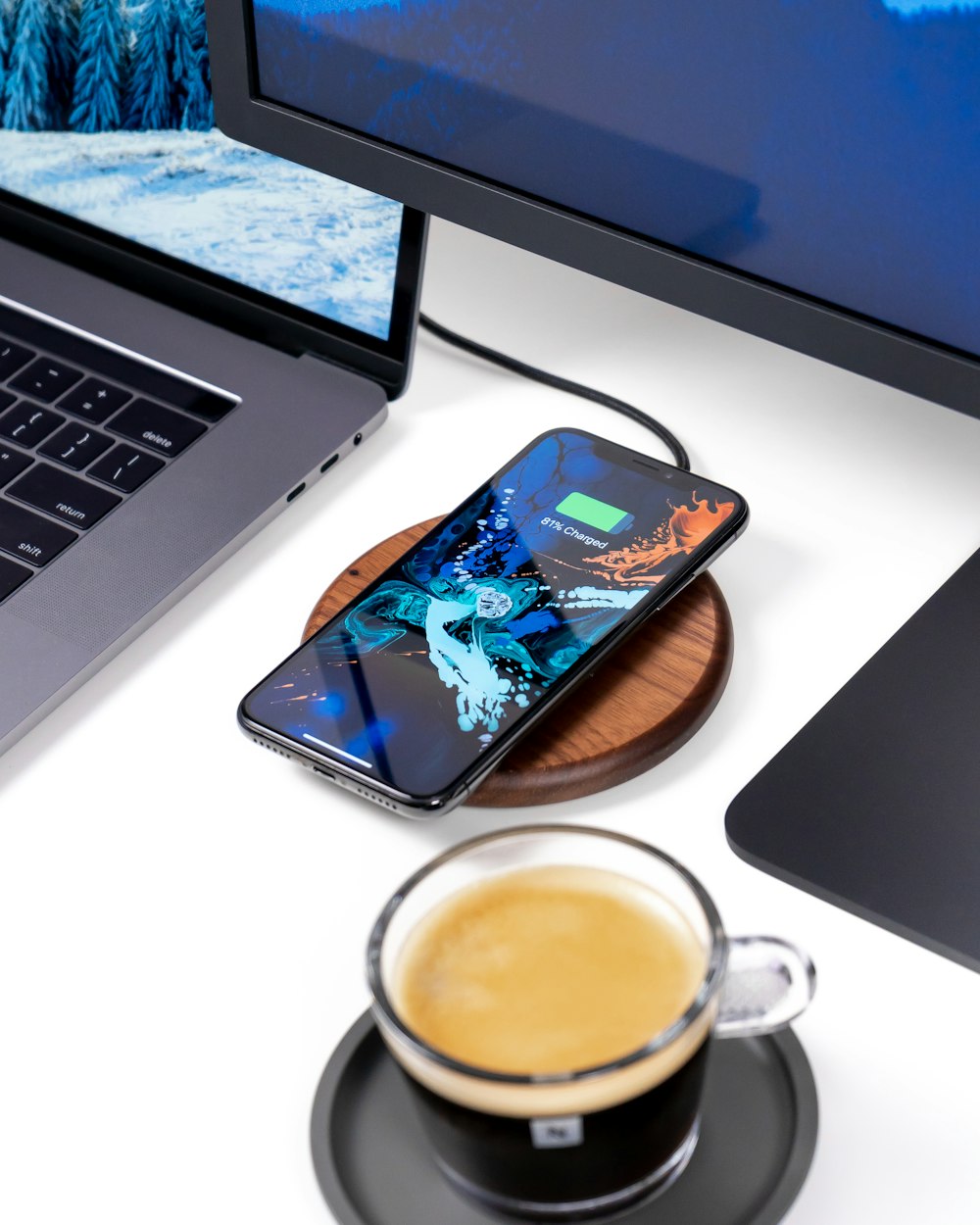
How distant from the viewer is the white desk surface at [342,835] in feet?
1.24

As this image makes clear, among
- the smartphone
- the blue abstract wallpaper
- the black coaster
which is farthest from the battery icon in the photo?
the black coaster

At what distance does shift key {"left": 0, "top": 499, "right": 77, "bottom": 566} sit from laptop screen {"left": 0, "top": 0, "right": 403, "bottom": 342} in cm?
16

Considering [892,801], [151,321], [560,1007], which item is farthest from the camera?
[151,321]

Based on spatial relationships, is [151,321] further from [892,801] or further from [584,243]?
[892,801]

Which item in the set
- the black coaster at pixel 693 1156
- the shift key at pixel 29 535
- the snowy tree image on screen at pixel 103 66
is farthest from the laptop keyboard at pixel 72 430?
the black coaster at pixel 693 1156

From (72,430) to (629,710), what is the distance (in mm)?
278

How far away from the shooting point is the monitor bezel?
46 centimetres

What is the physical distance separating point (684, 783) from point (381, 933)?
17cm

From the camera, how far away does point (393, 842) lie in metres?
0.45

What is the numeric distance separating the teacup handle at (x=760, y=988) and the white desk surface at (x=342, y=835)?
0.18ft

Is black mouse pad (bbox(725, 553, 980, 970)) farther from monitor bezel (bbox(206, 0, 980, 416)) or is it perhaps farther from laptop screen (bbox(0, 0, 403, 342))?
laptop screen (bbox(0, 0, 403, 342))

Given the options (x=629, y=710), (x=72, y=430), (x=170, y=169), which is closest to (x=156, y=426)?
(x=72, y=430)

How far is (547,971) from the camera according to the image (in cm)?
33

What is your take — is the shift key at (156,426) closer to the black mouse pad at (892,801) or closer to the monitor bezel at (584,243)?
the monitor bezel at (584,243)
